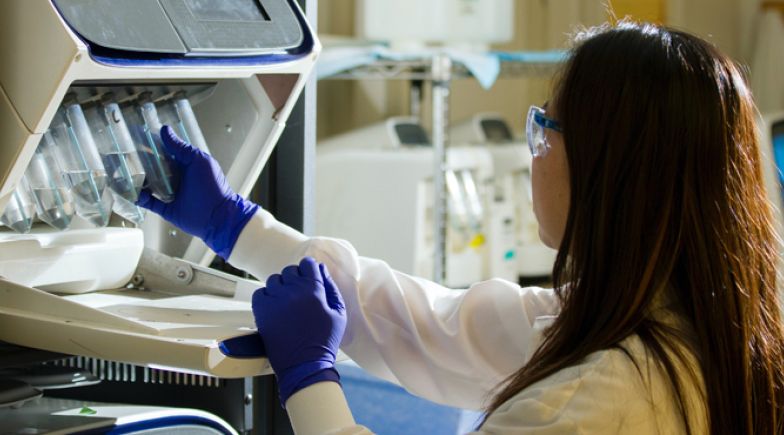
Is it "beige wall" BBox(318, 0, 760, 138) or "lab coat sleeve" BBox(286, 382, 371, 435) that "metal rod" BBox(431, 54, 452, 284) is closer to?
"beige wall" BBox(318, 0, 760, 138)

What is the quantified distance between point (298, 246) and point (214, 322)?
0.21 m

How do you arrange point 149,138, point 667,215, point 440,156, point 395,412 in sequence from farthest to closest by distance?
point 440,156, point 395,412, point 149,138, point 667,215

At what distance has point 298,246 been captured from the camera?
116cm

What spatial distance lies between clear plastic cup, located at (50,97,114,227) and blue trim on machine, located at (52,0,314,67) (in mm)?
118

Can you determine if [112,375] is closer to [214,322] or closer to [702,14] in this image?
[214,322]

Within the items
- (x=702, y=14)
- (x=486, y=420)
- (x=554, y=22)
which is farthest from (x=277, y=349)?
(x=702, y=14)

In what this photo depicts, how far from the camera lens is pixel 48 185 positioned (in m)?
0.98

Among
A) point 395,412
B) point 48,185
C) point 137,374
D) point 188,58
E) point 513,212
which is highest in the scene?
point 188,58

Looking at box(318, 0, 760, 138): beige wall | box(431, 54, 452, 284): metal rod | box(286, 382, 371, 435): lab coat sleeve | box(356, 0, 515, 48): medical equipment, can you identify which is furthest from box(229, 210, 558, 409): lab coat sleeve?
box(318, 0, 760, 138): beige wall

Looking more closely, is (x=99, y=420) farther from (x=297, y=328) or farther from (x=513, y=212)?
(x=513, y=212)

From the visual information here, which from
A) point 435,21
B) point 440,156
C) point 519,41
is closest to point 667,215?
point 440,156

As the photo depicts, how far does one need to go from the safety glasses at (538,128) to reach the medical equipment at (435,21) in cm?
196

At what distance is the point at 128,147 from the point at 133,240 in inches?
3.9

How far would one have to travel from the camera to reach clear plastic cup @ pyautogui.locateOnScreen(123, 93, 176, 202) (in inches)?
41.9
